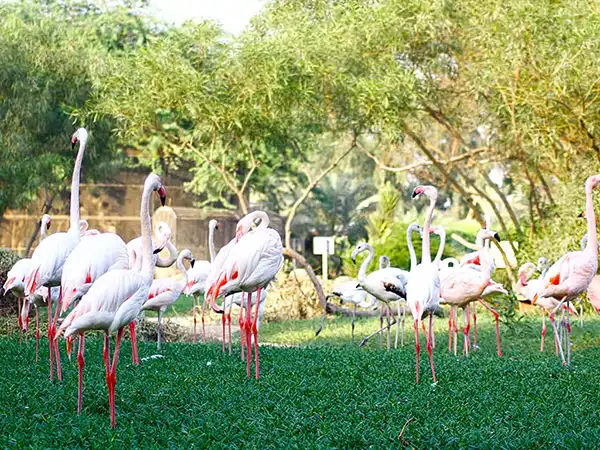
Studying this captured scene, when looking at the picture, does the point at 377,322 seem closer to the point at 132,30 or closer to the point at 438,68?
the point at 438,68

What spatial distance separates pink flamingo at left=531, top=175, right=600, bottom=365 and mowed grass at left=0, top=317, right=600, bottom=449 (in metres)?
0.68

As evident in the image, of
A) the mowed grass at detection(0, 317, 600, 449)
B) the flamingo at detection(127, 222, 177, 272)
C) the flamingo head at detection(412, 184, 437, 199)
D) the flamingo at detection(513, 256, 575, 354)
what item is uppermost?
the flamingo head at detection(412, 184, 437, 199)

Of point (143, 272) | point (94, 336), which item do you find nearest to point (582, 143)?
point (94, 336)

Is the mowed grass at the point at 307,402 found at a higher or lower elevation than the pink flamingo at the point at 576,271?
lower

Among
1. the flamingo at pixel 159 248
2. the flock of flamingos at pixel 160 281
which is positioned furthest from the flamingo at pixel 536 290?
the flamingo at pixel 159 248

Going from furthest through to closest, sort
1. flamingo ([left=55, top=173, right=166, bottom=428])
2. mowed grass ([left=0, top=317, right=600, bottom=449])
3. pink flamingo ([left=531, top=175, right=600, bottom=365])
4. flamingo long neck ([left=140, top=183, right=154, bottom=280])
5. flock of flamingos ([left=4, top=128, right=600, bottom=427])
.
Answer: pink flamingo ([left=531, top=175, right=600, bottom=365]), flamingo long neck ([left=140, top=183, right=154, bottom=280]), flock of flamingos ([left=4, top=128, right=600, bottom=427]), flamingo ([left=55, top=173, right=166, bottom=428]), mowed grass ([left=0, top=317, right=600, bottom=449])

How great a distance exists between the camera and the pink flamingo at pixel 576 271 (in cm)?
836

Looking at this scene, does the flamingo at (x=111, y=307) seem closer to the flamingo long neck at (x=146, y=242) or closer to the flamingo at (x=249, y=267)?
the flamingo long neck at (x=146, y=242)

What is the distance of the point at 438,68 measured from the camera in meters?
15.7

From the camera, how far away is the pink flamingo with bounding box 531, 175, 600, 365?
329 inches

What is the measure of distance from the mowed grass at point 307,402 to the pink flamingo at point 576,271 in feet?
2.23


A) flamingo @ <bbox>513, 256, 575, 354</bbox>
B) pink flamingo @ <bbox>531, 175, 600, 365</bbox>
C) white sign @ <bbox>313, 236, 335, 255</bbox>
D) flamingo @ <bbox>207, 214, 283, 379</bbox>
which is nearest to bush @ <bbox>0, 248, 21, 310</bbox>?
flamingo @ <bbox>207, 214, 283, 379</bbox>

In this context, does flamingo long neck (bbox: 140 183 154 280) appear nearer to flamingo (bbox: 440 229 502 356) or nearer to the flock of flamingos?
the flock of flamingos

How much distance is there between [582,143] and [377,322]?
4383mm
